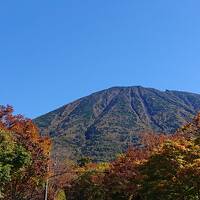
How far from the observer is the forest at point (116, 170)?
36.6 m

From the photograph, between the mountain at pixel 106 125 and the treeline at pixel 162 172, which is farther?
the mountain at pixel 106 125

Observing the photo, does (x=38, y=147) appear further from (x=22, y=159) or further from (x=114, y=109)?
(x=114, y=109)

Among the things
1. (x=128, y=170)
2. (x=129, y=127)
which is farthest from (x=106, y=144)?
(x=128, y=170)

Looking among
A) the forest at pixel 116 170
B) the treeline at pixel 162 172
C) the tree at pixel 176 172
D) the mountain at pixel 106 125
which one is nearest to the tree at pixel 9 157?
the forest at pixel 116 170

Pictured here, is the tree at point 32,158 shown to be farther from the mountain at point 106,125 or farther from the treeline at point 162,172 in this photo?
the mountain at point 106,125

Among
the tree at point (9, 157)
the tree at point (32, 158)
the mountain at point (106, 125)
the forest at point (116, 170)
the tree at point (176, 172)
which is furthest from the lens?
the mountain at point (106, 125)

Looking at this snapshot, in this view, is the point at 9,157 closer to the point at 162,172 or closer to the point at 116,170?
the point at 162,172

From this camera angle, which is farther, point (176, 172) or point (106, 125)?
point (106, 125)

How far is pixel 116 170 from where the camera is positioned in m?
51.1

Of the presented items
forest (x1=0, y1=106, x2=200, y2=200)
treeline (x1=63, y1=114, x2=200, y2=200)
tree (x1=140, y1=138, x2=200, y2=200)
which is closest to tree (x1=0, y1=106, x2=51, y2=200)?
forest (x1=0, y1=106, x2=200, y2=200)

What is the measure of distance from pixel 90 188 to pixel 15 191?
1653 cm

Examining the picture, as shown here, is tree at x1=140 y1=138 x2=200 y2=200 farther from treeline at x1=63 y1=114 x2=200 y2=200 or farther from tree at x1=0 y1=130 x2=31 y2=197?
tree at x1=0 y1=130 x2=31 y2=197

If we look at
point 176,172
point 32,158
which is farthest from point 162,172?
point 32,158

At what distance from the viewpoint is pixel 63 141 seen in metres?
147
